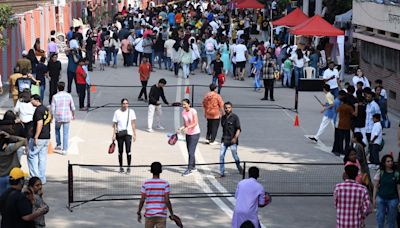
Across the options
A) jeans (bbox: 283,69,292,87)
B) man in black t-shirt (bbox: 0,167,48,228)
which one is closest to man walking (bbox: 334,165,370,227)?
man in black t-shirt (bbox: 0,167,48,228)

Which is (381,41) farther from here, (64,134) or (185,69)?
(64,134)

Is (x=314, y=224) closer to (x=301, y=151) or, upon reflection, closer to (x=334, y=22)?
(x=301, y=151)

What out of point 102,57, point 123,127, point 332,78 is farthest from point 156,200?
point 102,57

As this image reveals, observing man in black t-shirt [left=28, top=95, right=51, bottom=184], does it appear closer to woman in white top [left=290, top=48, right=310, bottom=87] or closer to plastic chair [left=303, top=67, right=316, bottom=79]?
woman in white top [left=290, top=48, right=310, bottom=87]

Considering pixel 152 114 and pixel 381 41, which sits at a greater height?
pixel 381 41

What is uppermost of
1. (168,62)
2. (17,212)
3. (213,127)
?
(17,212)

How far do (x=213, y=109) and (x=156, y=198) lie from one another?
9.41 metres

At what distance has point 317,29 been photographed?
115 ft

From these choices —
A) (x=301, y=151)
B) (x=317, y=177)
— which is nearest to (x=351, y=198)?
(x=317, y=177)

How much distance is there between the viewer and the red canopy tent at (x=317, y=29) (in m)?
34.8

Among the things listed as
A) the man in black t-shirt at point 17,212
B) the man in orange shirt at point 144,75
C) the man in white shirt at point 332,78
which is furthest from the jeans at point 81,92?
the man in black t-shirt at point 17,212

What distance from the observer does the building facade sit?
2947cm

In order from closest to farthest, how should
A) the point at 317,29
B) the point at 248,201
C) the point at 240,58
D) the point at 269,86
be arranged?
1. the point at 248,201
2. the point at 269,86
3. the point at 317,29
4. the point at 240,58

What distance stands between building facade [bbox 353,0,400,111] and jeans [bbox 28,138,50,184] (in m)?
13.6
